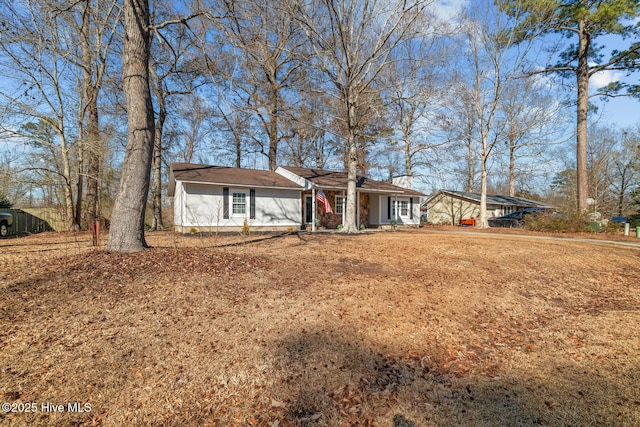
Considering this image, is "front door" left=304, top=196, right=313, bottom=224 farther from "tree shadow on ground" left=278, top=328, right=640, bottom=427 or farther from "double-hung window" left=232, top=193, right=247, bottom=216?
"tree shadow on ground" left=278, top=328, right=640, bottom=427

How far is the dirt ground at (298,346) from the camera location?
2725 mm

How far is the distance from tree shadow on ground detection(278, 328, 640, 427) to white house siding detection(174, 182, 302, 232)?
10861 mm

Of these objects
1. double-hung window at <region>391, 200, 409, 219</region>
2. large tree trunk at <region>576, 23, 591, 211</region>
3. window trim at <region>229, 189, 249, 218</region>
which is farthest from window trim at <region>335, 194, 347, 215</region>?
large tree trunk at <region>576, 23, 591, 211</region>

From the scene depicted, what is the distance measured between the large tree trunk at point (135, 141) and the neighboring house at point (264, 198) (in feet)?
18.2

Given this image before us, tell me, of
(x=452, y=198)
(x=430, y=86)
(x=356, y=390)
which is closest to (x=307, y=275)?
(x=356, y=390)

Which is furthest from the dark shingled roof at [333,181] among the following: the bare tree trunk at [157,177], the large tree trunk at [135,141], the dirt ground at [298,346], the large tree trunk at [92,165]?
the dirt ground at [298,346]

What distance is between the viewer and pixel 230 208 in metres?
15.6

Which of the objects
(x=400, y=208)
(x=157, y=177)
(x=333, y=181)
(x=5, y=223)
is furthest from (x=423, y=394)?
(x=400, y=208)

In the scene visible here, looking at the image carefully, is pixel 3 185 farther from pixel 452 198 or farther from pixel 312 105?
pixel 452 198

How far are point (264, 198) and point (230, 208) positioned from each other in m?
1.96

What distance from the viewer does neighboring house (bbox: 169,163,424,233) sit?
14828mm

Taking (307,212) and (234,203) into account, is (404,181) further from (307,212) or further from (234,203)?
(234,203)

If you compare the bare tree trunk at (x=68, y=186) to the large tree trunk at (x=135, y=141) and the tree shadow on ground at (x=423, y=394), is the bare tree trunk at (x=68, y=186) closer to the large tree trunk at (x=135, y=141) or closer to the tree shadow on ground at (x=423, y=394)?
the large tree trunk at (x=135, y=141)

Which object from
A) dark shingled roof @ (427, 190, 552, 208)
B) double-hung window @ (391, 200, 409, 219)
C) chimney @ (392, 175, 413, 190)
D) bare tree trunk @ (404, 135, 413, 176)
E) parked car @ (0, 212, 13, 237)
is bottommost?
parked car @ (0, 212, 13, 237)
